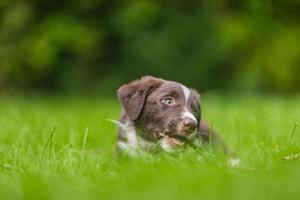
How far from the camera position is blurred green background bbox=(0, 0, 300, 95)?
2003cm

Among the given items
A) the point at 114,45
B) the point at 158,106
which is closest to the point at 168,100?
the point at 158,106

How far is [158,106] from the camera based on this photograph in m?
5.95

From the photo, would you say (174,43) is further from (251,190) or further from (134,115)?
(251,190)

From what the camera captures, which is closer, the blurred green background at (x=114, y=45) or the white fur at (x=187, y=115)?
the white fur at (x=187, y=115)

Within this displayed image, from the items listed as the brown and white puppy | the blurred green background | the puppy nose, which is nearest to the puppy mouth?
the brown and white puppy

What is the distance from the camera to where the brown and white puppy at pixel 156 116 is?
5684mm

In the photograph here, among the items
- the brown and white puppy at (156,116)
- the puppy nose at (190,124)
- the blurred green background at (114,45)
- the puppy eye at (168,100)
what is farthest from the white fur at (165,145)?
the blurred green background at (114,45)

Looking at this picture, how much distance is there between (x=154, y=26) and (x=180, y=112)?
1511 cm

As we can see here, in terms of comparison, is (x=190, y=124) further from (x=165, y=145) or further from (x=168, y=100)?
(x=168, y=100)

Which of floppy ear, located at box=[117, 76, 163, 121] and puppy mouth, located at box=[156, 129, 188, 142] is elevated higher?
floppy ear, located at box=[117, 76, 163, 121]

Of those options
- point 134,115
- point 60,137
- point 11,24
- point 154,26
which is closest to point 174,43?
point 154,26

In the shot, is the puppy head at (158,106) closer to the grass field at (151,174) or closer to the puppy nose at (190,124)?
the puppy nose at (190,124)

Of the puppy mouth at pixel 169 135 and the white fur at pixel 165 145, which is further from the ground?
the puppy mouth at pixel 169 135

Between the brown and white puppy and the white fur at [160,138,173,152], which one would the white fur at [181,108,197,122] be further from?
the white fur at [160,138,173,152]
